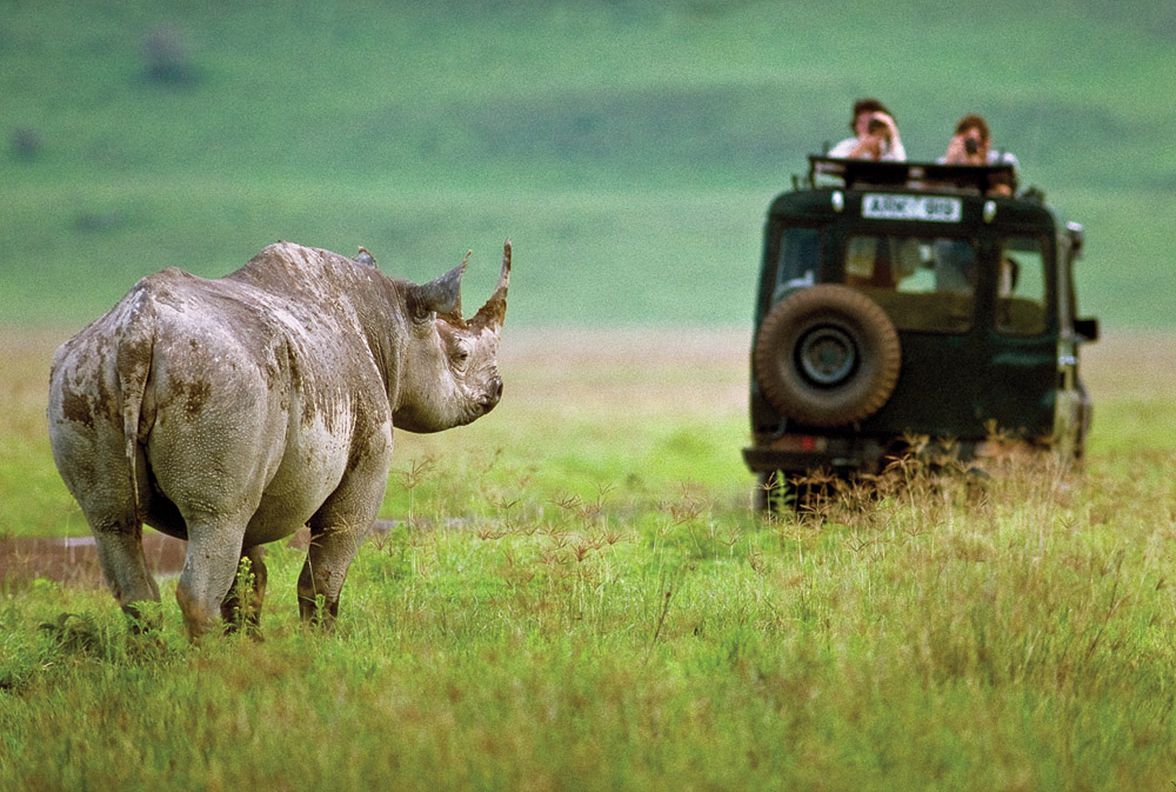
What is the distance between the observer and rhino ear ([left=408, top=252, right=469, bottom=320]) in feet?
28.1

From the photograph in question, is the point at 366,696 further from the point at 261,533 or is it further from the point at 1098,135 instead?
the point at 1098,135

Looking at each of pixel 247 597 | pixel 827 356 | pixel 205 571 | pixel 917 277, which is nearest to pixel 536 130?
pixel 917 277

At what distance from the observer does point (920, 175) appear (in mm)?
14711

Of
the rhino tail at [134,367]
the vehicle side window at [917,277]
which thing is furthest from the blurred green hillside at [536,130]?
the rhino tail at [134,367]

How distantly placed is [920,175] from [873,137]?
140cm

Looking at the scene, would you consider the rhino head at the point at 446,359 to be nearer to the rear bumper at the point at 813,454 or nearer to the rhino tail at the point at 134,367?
the rhino tail at the point at 134,367

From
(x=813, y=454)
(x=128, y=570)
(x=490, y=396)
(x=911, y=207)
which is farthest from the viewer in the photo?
(x=911, y=207)

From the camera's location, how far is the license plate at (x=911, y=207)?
14.5 m

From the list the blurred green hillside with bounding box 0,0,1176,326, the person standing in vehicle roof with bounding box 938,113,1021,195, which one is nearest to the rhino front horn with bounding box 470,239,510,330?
the person standing in vehicle roof with bounding box 938,113,1021,195

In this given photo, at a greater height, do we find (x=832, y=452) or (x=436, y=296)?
(x=436, y=296)

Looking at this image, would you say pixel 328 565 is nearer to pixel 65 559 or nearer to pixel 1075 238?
pixel 65 559

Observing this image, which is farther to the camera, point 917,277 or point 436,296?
point 917,277

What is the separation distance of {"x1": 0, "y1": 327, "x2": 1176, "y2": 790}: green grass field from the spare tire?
2.11 metres

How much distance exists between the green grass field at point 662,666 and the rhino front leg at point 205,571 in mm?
165
